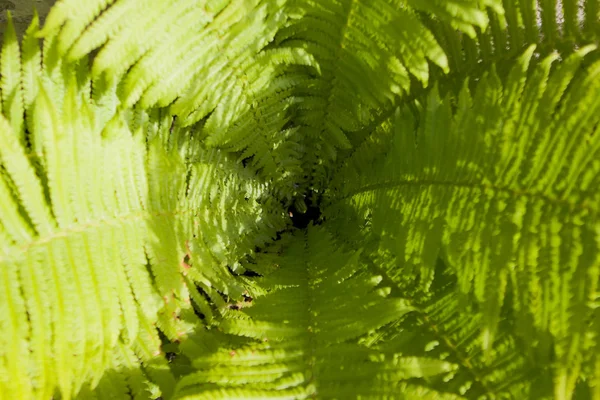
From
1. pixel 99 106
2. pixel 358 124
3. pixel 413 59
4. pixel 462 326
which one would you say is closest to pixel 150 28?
pixel 99 106

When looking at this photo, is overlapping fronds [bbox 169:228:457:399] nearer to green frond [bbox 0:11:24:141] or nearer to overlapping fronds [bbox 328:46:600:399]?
overlapping fronds [bbox 328:46:600:399]

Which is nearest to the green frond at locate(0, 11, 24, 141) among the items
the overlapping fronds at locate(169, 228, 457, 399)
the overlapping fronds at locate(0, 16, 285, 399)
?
the overlapping fronds at locate(0, 16, 285, 399)

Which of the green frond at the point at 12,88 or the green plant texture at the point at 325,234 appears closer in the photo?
the green plant texture at the point at 325,234

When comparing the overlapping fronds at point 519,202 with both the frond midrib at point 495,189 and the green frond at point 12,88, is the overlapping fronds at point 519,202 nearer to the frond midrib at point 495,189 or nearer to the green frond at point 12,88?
the frond midrib at point 495,189

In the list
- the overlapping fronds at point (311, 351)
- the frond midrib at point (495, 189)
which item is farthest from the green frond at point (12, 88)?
the frond midrib at point (495, 189)

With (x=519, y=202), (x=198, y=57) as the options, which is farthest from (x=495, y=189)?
(x=198, y=57)

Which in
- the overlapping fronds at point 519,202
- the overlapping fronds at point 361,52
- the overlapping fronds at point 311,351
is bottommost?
the overlapping fronds at point 311,351

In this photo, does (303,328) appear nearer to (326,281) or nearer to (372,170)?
(326,281)

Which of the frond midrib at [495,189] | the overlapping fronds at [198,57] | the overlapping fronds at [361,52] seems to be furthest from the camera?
the overlapping fronds at [361,52]

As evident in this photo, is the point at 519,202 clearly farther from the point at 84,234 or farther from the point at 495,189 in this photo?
the point at 84,234
